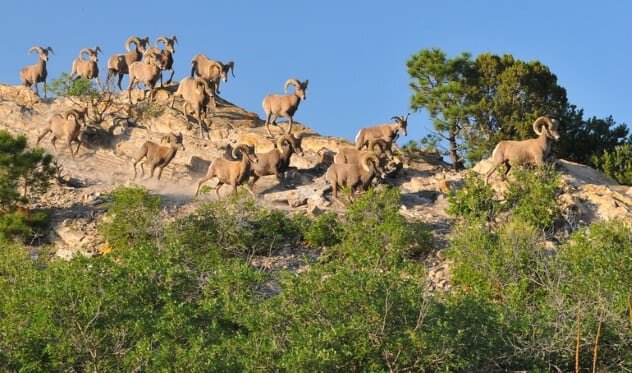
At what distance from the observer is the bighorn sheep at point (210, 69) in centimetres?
3947

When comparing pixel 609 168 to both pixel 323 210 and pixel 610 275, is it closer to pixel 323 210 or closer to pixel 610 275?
pixel 323 210

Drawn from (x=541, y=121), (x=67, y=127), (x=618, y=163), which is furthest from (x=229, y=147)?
(x=618, y=163)

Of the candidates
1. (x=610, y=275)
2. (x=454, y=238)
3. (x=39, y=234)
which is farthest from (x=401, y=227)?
(x=39, y=234)

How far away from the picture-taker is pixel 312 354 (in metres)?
18.3

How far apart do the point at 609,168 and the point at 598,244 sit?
1089 cm

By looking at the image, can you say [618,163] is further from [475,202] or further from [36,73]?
[36,73]

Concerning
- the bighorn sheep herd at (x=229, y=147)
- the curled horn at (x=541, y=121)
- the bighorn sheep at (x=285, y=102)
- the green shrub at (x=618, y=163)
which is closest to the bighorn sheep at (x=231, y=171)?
the bighorn sheep herd at (x=229, y=147)

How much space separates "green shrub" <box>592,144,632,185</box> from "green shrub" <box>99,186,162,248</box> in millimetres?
13931

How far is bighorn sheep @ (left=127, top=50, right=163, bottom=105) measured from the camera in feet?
127

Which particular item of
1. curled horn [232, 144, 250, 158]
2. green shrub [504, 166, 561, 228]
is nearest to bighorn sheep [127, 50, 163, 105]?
curled horn [232, 144, 250, 158]

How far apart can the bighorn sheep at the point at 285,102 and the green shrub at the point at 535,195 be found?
7678mm

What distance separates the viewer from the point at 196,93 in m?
37.0

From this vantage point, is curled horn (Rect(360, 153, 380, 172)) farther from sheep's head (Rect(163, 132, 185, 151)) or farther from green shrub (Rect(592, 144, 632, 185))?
green shrub (Rect(592, 144, 632, 185))

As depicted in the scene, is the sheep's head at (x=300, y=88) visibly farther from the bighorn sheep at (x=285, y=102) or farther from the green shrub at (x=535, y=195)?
the green shrub at (x=535, y=195)
